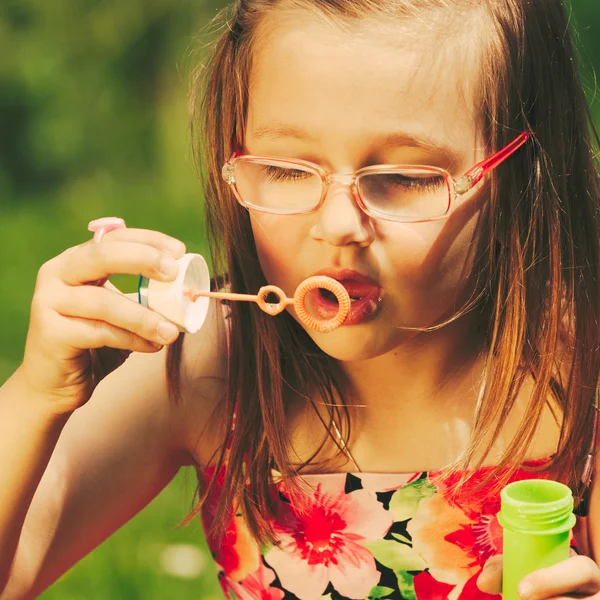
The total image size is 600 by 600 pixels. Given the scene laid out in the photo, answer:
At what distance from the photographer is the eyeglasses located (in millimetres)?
1254

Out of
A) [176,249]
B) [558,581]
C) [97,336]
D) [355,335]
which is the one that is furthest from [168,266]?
[558,581]

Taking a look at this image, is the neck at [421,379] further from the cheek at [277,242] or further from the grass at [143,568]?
the grass at [143,568]

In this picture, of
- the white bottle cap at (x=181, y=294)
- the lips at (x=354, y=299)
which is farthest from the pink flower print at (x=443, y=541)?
the white bottle cap at (x=181, y=294)

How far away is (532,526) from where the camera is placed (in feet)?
3.44

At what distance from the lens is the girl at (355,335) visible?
1252 millimetres

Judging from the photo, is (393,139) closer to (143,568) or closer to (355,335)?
(355,335)

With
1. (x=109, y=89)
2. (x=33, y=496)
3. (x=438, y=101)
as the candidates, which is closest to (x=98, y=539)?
(x=33, y=496)

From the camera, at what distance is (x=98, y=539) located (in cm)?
157

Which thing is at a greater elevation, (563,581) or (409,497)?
(563,581)

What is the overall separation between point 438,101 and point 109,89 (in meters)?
2.14

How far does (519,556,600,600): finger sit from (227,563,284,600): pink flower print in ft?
1.69

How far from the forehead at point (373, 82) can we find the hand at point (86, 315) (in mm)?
212

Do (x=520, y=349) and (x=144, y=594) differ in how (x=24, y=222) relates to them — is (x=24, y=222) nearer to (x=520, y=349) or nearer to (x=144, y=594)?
(x=144, y=594)

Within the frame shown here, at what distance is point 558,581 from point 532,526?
0.10 metres
